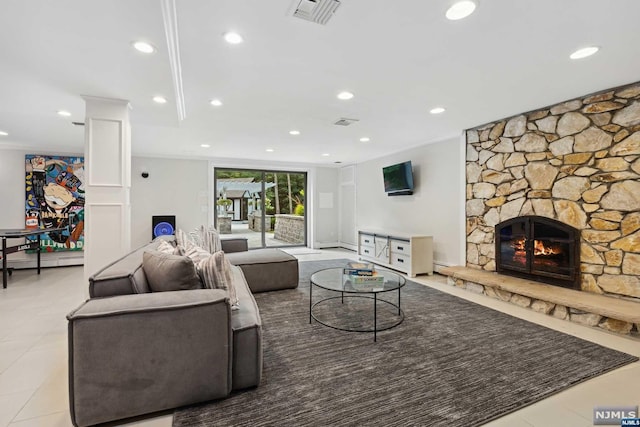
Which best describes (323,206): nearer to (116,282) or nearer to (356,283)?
(356,283)

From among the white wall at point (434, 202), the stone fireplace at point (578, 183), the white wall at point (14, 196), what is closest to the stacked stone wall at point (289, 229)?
the white wall at point (434, 202)

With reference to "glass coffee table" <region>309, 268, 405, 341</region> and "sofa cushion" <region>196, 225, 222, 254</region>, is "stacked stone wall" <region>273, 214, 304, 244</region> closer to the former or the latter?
"sofa cushion" <region>196, 225, 222, 254</region>

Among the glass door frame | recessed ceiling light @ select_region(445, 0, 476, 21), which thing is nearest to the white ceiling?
recessed ceiling light @ select_region(445, 0, 476, 21)

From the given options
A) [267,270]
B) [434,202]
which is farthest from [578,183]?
[267,270]

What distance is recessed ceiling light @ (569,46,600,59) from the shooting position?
2255 millimetres

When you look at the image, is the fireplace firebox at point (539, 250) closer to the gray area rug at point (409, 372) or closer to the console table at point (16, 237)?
the gray area rug at point (409, 372)

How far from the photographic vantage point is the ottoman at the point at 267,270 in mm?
3863

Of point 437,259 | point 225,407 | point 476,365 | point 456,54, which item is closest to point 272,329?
point 225,407

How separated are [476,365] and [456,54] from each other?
2.34m

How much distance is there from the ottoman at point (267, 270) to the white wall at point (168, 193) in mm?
3249

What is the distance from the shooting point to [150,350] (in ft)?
5.30

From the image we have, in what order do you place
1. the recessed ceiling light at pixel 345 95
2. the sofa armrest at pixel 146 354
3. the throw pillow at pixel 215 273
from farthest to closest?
the recessed ceiling light at pixel 345 95 < the throw pillow at pixel 215 273 < the sofa armrest at pixel 146 354

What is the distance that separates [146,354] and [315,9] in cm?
218

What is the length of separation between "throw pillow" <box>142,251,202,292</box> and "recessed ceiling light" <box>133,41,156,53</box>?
4.71 feet
